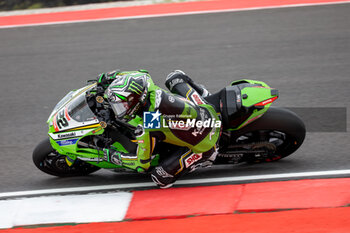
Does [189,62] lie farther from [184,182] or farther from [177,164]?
[177,164]


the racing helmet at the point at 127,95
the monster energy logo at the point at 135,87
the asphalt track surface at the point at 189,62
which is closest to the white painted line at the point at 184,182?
the asphalt track surface at the point at 189,62

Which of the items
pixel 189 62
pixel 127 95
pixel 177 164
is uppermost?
pixel 127 95

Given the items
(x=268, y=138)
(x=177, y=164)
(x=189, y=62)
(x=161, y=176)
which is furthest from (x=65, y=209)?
(x=189, y=62)

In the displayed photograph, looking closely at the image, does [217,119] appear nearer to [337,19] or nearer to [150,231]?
[150,231]

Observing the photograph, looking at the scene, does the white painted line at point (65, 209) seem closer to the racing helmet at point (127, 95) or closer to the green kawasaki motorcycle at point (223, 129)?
the green kawasaki motorcycle at point (223, 129)

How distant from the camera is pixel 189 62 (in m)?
8.83

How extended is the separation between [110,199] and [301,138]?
200 cm

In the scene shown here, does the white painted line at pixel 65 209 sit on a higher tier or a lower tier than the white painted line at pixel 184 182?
higher

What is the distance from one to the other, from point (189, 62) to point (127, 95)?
4.48m

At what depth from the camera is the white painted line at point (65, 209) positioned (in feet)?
15.4

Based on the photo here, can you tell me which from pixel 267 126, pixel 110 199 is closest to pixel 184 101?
pixel 267 126

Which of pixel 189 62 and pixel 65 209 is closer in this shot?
pixel 65 209

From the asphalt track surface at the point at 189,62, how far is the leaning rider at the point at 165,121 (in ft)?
1.74

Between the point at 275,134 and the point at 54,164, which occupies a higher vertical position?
the point at 275,134
